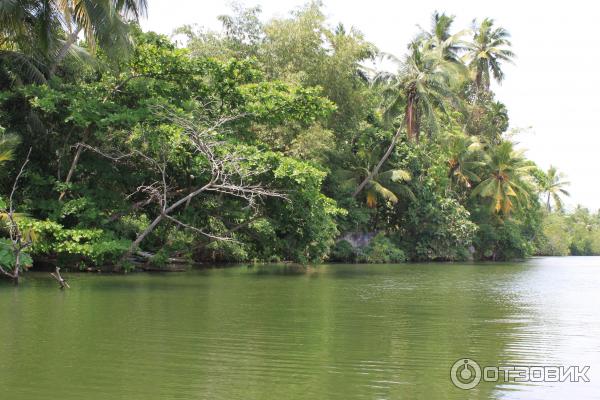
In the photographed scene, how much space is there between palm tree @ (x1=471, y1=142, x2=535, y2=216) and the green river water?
2338 cm

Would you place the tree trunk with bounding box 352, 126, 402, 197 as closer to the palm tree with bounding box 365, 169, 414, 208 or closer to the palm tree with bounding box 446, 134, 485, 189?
the palm tree with bounding box 365, 169, 414, 208

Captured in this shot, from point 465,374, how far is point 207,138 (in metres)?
12.1

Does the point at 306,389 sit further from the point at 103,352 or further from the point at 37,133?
the point at 37,133

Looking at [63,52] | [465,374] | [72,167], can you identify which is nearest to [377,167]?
[72,167]

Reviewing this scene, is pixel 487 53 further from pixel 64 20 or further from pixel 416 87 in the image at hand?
pixel 64 20

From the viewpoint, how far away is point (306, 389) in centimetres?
524

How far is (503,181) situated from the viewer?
36.8 meters

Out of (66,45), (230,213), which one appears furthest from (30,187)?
(230,213)

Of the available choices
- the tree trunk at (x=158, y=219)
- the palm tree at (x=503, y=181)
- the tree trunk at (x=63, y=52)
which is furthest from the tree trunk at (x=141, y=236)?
the palm tree at (x=503, y=181)

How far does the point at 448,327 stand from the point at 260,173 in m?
9.63

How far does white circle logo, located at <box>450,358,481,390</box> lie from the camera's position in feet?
18.2

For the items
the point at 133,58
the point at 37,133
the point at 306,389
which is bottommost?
the point at 306,389

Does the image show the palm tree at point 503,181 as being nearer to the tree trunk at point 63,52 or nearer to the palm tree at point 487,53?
the palm tree at point 487,53

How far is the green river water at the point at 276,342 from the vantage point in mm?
5289
